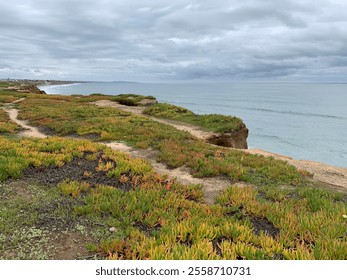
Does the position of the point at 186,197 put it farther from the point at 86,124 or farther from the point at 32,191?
the point at 86,124

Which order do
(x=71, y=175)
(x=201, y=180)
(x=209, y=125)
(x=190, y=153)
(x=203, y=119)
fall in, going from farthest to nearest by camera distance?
(x=203, y=119) → (x=209, y=125) → (x=190, y=153) → (x=201, y=180) → (x=71, y=175)

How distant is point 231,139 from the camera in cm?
2862

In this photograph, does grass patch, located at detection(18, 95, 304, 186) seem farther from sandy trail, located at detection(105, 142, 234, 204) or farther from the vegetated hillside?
sandy trail, located at detection(105, 142, 234, 204)

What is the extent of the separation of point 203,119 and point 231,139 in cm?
550

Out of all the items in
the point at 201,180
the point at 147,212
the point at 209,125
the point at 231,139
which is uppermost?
the point at 209,125

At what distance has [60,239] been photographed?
587 cm

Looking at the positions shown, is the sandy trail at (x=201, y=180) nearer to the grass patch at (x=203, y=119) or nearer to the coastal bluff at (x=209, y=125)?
the coastal bluff at (x=209, y=125)

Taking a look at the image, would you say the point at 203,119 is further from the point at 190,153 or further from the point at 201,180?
the point at 201,180

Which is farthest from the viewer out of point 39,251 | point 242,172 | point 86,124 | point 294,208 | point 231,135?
point 231,135

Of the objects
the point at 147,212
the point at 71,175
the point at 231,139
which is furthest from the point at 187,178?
the point at 231,139

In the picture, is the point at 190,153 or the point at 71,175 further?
the point at 190,153

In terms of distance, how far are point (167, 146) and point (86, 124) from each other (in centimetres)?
987

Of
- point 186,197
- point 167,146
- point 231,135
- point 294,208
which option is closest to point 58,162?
point 186,197

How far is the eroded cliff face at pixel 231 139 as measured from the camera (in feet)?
90.2
